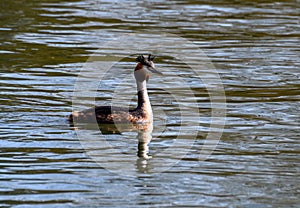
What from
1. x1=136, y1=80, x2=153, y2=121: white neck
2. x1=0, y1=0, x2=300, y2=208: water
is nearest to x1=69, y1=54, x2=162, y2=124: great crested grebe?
x1=136, y1=80, x2=153, y2=121: white neck

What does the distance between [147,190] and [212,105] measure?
4.18m

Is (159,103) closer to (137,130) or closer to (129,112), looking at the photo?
(129,112)

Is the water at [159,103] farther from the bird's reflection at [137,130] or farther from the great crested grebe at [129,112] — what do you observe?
the great crested grebe at [129,112]

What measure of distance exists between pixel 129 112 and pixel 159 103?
3.96 ft

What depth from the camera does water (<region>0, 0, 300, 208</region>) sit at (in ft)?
30.9

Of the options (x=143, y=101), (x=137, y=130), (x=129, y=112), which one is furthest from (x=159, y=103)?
(x=137, y=130)

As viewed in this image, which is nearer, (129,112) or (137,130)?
(137,130)

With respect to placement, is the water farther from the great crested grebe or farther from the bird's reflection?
the great crested grebe

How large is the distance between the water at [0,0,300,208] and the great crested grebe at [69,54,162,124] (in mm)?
239

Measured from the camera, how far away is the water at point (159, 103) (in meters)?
9.41

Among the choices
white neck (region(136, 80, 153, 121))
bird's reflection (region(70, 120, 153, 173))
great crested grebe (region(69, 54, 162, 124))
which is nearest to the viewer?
bird's reflection (region(70, 120, 153, 173))

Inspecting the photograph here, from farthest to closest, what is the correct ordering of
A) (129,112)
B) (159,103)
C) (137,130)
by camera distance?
1. (159,103)
2. (129,112)
3. (137,130)

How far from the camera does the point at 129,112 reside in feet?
41.2

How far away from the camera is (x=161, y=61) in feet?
54.7
